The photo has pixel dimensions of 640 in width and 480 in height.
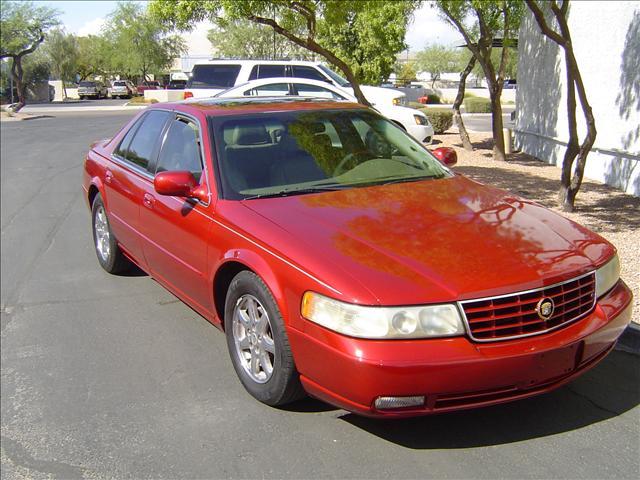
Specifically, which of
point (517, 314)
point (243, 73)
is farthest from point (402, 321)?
point (243, 73)

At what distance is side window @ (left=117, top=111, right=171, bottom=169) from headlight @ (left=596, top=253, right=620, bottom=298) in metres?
3.38

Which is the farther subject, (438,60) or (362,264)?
(438,60)

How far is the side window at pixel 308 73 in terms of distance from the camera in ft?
58.5

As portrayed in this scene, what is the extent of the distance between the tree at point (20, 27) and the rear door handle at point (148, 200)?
42.5m

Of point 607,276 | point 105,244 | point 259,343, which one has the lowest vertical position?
point 105,244

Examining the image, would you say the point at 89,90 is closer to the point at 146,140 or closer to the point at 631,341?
the point at 146,140

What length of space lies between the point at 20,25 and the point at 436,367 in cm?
4684

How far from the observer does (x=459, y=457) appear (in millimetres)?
3295

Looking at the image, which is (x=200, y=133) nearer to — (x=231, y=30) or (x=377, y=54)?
(x=377, y=54)

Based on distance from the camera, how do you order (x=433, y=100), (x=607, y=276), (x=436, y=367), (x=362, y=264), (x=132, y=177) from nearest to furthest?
(x=436, y=367)
(x=362, y=264)
(x=607, y=276)
(x=132, y=177)
(x=433, y=100)

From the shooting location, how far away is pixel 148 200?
202 inches

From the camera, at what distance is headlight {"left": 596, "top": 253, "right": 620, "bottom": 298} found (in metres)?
3.57

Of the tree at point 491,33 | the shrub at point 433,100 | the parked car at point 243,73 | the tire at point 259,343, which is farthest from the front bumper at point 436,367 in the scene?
the shrub at point 433,100

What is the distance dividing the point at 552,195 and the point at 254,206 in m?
6.81
